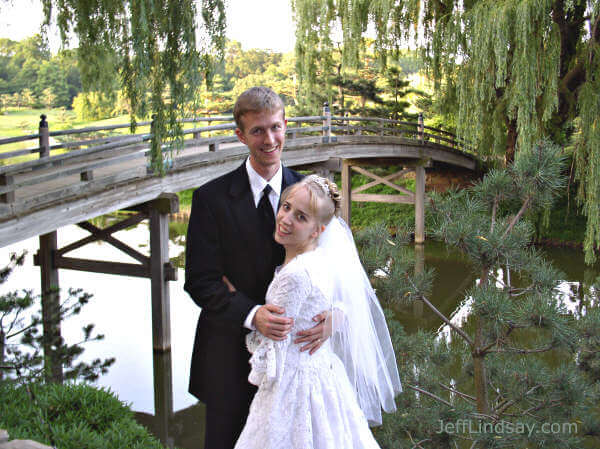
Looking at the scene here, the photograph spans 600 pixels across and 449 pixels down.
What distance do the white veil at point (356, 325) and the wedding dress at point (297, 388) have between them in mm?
43

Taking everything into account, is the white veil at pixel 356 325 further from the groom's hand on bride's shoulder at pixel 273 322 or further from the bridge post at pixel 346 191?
the bridge post at pixel 346 191

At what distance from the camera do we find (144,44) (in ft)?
11.7

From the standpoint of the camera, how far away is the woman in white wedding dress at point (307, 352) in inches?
67.1

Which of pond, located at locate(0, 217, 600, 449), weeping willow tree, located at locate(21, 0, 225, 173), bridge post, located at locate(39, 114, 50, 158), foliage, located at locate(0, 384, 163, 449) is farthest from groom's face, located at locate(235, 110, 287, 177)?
bridge post, located at locate(39, 114, 50, 158)

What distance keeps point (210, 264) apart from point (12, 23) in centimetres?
225

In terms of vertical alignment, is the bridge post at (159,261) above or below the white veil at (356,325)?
below

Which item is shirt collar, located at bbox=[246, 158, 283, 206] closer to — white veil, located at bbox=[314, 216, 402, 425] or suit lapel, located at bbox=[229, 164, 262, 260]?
suit lapel, located at bbox=[229, 164, 262, 260]

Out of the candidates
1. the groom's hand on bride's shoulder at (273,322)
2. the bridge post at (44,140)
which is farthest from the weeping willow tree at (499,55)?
the groom's hand on bride's shoulder at (273,322)

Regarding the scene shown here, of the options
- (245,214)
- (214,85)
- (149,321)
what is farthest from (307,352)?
(214,85)

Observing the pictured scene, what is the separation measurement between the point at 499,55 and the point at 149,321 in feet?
20.1

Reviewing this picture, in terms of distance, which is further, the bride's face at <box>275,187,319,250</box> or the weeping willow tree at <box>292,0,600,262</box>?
the weeping willow tree at <box>292,0,600,262</box>

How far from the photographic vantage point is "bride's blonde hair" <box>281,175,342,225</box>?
1726mm

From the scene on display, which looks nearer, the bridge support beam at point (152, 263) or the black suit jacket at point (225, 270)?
the black suit jacket at point (225, 270)

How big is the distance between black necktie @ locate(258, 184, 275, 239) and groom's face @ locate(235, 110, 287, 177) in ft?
0.30
